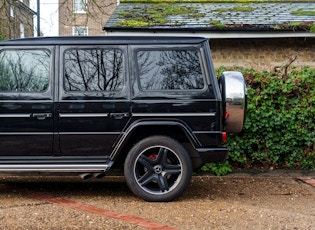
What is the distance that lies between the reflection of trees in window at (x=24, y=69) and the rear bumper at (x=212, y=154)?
2.22 m

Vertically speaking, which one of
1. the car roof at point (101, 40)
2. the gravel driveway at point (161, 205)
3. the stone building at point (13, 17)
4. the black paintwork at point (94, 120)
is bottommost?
the gravel driveway at point (161, 205)

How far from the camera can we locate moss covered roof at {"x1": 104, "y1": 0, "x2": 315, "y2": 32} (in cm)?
1257

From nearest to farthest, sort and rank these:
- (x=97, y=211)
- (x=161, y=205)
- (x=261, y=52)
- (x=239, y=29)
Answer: (x=97, y=211) → (x=161, y=205) → (x=239, y=29) → (x=261, y=52)

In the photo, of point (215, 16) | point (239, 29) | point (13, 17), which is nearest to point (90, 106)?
point (239, 29)

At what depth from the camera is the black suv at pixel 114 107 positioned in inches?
216

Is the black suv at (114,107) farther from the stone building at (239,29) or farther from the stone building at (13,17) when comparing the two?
the stone building at (239,29)

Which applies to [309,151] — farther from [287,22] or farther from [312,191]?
[287,22]

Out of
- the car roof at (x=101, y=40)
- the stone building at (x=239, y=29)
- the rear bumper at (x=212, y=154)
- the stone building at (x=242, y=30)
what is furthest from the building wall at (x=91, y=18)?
the rear bumper at (x=212, y=154)

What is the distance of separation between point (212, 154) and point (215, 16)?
9440mm

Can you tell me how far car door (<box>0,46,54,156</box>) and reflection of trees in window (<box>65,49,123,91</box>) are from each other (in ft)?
0.88

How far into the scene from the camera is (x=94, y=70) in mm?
5629

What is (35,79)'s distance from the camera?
559 centimetres

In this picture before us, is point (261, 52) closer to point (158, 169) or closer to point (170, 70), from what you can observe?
point (170, 70)

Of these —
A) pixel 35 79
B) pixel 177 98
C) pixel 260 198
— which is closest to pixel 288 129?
pixel 260 198
